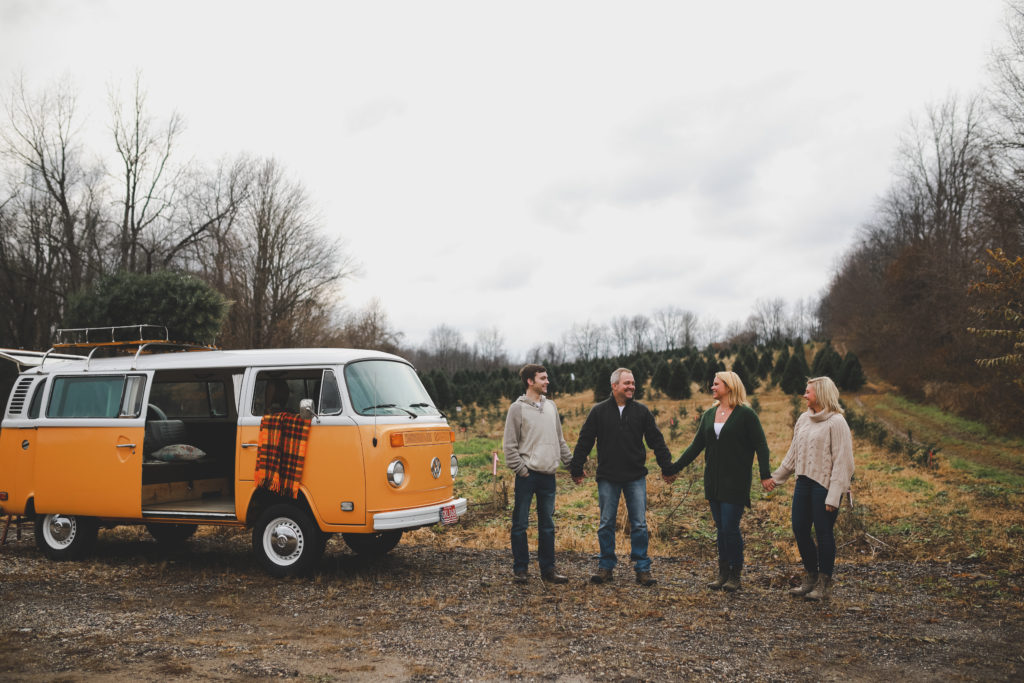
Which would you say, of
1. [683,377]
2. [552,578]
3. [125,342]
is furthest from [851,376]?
[125,342]

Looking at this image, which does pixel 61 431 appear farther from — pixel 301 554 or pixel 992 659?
pixel 992 659

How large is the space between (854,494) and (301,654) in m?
10.6

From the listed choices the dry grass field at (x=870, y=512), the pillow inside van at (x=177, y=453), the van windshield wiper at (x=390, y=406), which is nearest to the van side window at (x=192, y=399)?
the pillow inside van at (x=177, y=453)

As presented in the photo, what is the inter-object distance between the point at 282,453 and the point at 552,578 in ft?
10.0

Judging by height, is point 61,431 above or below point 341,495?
above

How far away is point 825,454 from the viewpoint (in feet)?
20.9

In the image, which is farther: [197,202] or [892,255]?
[892,255]

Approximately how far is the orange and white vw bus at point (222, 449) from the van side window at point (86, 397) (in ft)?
0.06

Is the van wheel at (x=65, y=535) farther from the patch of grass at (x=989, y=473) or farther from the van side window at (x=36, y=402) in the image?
the patch of grass at (x=989, y=473)

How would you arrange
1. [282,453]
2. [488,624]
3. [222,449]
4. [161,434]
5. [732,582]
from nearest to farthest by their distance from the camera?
[488,624] → [732,582] → [282,453] → [161,434] → [222,449]

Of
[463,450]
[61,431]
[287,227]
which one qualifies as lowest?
[463,450]

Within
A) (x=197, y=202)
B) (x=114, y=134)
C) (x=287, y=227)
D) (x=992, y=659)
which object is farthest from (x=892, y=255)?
(x=992, y=659)

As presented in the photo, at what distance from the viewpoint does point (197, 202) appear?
3722 centimetres

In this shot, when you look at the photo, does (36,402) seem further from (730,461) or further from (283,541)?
(730,461)
